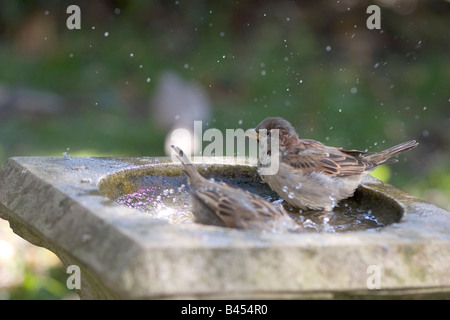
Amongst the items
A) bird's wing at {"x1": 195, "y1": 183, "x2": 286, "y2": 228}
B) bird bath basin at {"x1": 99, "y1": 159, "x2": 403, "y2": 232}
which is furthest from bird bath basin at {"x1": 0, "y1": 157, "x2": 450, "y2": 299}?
bird bath basin at {"x1": 99, "y1": 159, "x2": 403, "y2": 232}

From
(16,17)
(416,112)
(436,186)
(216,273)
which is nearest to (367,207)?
(216,273)

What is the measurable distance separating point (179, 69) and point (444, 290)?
285 inches

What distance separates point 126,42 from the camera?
31.3 feet

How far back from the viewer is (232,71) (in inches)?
366

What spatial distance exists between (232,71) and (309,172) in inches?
231

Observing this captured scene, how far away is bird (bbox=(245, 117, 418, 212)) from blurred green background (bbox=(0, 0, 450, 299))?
3.34 metres

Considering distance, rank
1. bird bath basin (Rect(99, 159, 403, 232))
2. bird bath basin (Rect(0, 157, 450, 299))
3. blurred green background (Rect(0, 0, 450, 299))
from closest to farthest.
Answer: bird bath basin (Rect(0, 157, 450, 299)) → bird bath basin (Rect(99, 159, 403, 232)) → blurred green background (Rect(0, 0, 450, 299))

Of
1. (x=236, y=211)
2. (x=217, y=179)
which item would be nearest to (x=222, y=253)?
(x=236, y=211)

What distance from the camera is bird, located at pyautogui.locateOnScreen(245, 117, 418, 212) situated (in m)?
3.52

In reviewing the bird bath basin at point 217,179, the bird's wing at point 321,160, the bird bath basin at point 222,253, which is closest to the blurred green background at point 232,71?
the bird's wing at point 321,160

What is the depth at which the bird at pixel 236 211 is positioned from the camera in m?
2.44

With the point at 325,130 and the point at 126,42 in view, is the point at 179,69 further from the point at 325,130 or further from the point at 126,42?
the point at 325,130

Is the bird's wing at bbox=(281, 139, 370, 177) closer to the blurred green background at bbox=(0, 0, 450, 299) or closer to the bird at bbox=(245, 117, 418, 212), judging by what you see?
the bird at bbox=(245, 117, 418, 212)

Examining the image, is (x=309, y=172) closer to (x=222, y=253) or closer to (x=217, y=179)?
(x=217, y=179)
